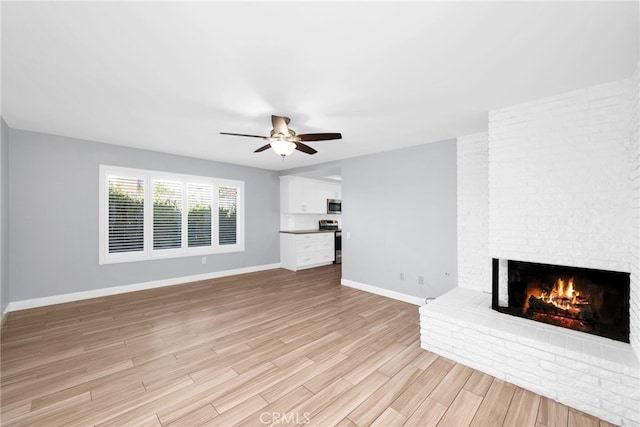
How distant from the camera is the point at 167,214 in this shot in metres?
5.12

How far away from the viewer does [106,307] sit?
12.8 feet

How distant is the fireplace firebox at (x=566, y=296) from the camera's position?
2252mm

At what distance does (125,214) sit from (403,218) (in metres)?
4.94

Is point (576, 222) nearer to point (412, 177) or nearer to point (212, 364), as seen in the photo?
point (412, 177)

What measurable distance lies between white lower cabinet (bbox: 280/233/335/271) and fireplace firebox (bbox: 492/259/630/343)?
4.45m

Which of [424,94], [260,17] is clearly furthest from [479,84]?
[260,17]

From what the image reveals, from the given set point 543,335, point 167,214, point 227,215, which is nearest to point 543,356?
point 543,335

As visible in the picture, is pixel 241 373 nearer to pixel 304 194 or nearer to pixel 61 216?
pixel 61 216

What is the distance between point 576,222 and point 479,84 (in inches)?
61.1

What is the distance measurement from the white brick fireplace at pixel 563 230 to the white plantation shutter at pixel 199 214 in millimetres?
4648

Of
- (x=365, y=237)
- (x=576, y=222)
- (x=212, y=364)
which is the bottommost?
(x=212, y=364)

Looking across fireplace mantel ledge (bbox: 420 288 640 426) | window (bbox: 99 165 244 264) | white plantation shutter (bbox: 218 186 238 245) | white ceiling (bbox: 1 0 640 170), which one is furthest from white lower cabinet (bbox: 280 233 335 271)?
fireplace mantel ledge (bbox: 420 288 640 426)

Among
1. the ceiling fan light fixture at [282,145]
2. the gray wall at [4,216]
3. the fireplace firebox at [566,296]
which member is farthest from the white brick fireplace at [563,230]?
the gray wall at [4,216]

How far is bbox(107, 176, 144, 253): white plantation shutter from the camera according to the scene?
4.50 metres
